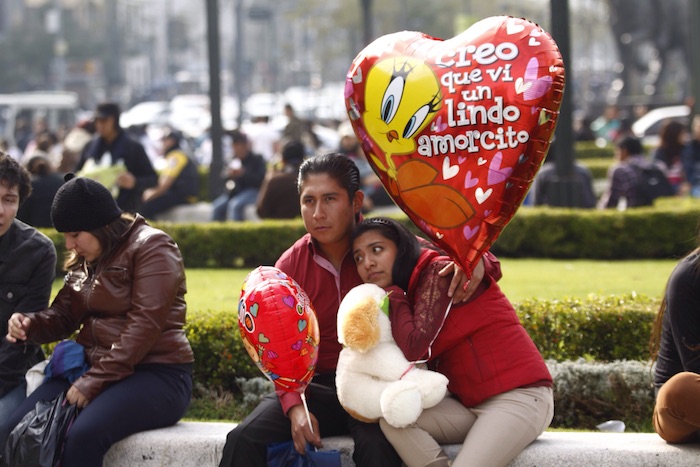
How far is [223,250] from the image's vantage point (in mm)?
10672

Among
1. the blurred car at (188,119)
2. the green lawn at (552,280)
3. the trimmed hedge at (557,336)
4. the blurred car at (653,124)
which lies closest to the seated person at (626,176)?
the green lawn at (552,280)

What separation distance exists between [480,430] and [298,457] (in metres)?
0.68

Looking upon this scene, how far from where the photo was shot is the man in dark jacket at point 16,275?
5039mm

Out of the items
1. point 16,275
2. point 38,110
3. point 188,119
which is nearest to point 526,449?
point 16,275

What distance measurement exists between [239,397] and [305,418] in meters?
1.84

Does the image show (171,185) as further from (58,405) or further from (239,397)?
(58,405)

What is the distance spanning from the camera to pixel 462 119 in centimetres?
406

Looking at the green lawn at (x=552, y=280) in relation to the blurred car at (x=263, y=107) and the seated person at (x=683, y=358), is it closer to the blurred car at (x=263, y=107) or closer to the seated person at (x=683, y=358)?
the seated person at (x=683, y=358)

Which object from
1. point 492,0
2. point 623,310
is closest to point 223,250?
point 623,310

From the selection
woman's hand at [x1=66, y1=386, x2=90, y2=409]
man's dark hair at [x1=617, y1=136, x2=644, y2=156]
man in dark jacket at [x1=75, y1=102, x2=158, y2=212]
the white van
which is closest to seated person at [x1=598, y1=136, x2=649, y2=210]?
man's dark hair at [x1=617, y1=136, x2=644, y2=156]

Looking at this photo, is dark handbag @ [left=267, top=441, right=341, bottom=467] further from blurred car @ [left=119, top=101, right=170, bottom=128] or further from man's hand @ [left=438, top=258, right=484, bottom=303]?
blurred car @ [left=119, top=101, right=170, bottom=128]

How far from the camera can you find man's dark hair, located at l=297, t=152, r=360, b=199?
4617mm

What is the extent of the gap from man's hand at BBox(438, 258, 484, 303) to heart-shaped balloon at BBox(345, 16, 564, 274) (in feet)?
0.17

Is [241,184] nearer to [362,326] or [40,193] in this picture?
[40,193]
